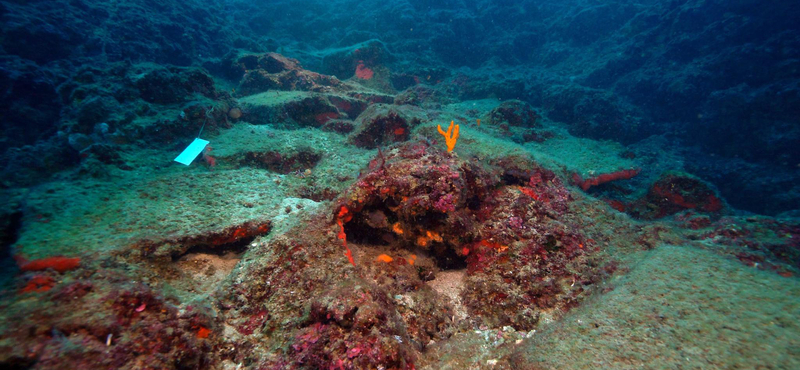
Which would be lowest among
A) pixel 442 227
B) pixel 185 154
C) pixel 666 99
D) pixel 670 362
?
pixel 185 154

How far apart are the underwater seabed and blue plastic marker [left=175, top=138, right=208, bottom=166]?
0.16m

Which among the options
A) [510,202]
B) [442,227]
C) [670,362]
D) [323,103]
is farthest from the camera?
[323,103]

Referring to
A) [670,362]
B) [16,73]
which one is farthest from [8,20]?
[670,362]

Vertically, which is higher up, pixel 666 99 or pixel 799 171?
pixel 666 99

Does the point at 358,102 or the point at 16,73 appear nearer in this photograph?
the point at 16,73

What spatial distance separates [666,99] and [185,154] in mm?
20564

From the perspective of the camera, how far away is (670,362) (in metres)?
1.80

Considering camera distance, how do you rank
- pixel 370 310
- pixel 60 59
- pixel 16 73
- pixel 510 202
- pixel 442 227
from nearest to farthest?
pixel 370 310, pixel 442 227, pixel 510 202, pixel 16 73, pixel 60 59

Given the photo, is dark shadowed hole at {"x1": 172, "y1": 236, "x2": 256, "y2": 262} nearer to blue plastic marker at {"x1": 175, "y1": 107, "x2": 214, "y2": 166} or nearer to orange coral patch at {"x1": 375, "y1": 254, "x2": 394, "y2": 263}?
orange coral patch at {"x1": 375, "y1": 254, "x2": 394, "y2": 263}

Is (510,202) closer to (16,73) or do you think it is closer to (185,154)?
(185,154)

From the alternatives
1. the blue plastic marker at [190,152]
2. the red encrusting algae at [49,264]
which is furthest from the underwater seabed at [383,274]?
the blue plastic marker at [190,152]

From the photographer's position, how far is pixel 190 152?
527cm

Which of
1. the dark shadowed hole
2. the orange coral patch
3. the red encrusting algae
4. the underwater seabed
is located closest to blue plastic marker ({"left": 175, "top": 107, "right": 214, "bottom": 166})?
A: the underwater seabed

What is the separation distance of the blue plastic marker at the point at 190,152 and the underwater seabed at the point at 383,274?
160 mm
